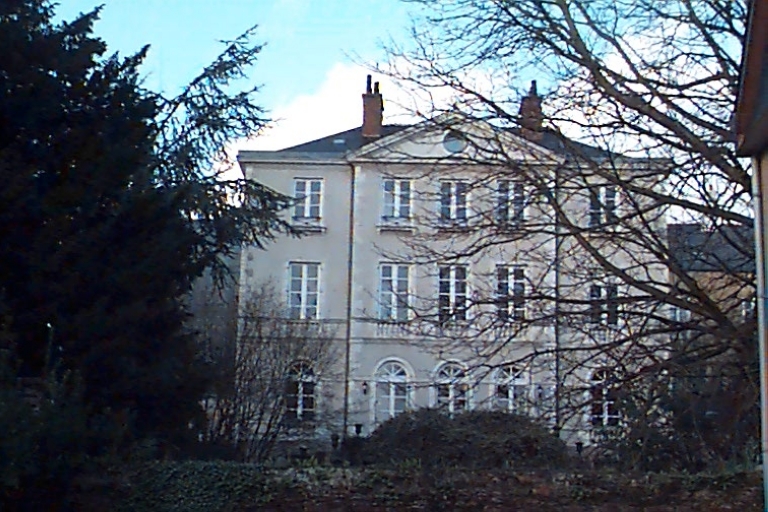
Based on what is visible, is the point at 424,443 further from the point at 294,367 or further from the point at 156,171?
the point at 294,367

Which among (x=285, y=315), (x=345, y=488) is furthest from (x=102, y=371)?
(x=285, y=315)

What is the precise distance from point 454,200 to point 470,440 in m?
4.79

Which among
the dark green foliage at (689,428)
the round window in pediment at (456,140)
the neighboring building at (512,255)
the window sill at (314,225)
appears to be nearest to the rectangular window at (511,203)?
the neighboring building at (512,255)

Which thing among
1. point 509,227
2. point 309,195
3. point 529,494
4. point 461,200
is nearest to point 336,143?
point 309,195

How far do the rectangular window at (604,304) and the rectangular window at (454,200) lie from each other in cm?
214

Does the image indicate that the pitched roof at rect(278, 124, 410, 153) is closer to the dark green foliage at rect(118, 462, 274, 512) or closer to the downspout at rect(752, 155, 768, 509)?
the dark green foliage at rect(118, 462, 274, 512)

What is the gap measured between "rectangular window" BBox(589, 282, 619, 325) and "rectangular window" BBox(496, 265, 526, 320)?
37.3 inches

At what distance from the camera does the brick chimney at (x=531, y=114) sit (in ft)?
46.3

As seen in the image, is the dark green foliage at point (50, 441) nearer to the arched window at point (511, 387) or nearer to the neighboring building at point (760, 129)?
the arched window at point (511, 387)

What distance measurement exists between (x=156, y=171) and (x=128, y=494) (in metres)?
8.54

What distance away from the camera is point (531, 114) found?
1420 cm

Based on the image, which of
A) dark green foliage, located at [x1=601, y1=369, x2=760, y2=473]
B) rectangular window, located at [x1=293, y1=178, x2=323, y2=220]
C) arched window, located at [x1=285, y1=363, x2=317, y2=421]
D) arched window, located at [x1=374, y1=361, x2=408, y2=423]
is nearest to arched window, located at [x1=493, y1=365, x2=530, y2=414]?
dark green foliage, located at [x1=601, y1=369, x2=760, y2=473]

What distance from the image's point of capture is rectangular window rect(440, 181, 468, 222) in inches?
585

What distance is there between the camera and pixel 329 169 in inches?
1433
